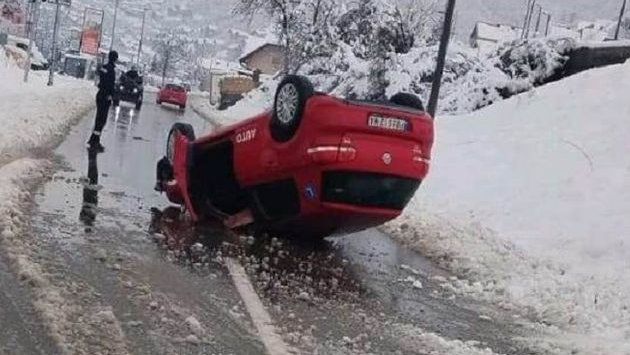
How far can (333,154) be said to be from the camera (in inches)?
305

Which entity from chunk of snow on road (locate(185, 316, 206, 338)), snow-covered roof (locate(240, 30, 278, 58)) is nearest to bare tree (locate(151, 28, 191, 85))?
snow-covered roof (locate(240, 30, 278, 58))

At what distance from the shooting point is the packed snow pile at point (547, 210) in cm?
773

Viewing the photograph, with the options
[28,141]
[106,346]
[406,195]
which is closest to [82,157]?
[28,141]

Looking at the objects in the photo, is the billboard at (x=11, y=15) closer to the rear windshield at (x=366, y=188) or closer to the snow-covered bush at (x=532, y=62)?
the snow-covered bush at (x=532, y=62)

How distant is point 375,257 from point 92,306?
13.5ft

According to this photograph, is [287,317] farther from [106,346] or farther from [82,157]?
[82,157]

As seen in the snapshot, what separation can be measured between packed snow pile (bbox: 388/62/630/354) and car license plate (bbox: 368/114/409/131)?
5.06 feet

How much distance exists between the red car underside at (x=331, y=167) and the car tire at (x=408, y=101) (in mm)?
529

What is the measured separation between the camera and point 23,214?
25.8ft

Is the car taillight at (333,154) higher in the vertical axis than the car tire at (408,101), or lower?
lower

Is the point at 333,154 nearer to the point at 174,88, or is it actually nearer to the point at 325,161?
the point at 325,161

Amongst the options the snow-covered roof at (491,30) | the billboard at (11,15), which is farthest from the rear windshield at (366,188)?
the snow-covered roof at (491,30)

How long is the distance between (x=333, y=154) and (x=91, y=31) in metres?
58.6

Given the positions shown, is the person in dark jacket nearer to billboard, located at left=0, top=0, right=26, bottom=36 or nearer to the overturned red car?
the overturned red car
